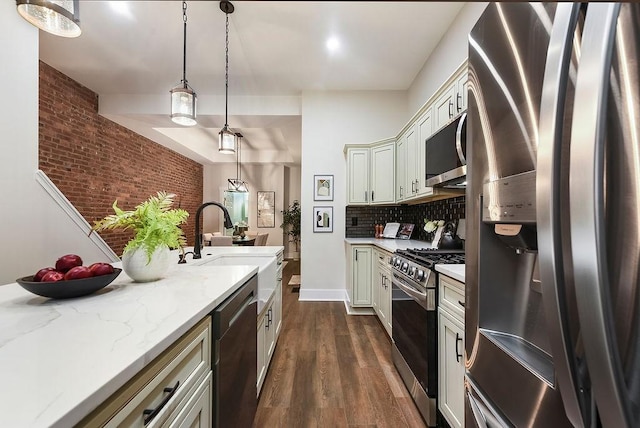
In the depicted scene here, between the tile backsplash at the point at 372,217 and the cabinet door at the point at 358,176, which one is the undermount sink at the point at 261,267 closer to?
the cabinet door at the point at 358,176

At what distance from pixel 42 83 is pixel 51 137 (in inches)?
25.3

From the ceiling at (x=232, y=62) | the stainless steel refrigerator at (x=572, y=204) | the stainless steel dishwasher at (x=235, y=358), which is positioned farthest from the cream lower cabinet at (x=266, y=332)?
the ceiling at (x=232, y=62)

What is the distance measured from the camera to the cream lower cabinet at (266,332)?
181 cm

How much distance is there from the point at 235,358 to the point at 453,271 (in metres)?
1.08

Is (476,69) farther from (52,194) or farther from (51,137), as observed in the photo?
(51,137)

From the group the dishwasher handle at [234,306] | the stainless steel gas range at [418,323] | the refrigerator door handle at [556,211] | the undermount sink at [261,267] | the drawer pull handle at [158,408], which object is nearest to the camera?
the refrigerator door handle at [556,211]

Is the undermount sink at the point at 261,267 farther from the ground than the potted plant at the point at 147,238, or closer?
closer

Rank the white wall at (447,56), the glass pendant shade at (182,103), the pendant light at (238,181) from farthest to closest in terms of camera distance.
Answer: the pendant light at (238,181) < the white wall at (447,56) < the glass pendant shade at (182,103)

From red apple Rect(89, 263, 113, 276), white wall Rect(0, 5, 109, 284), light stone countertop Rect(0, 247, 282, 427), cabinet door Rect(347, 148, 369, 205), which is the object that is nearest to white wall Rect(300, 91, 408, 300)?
cabinet door Rect(347, 148, 369, 205)

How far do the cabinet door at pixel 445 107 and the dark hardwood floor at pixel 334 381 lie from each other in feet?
6.42

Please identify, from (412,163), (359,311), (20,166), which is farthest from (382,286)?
(20,166)

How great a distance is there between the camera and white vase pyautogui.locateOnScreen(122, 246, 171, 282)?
1.25 m

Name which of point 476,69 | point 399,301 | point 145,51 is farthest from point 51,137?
point 476,69

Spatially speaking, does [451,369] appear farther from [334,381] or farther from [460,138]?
[460,138]
